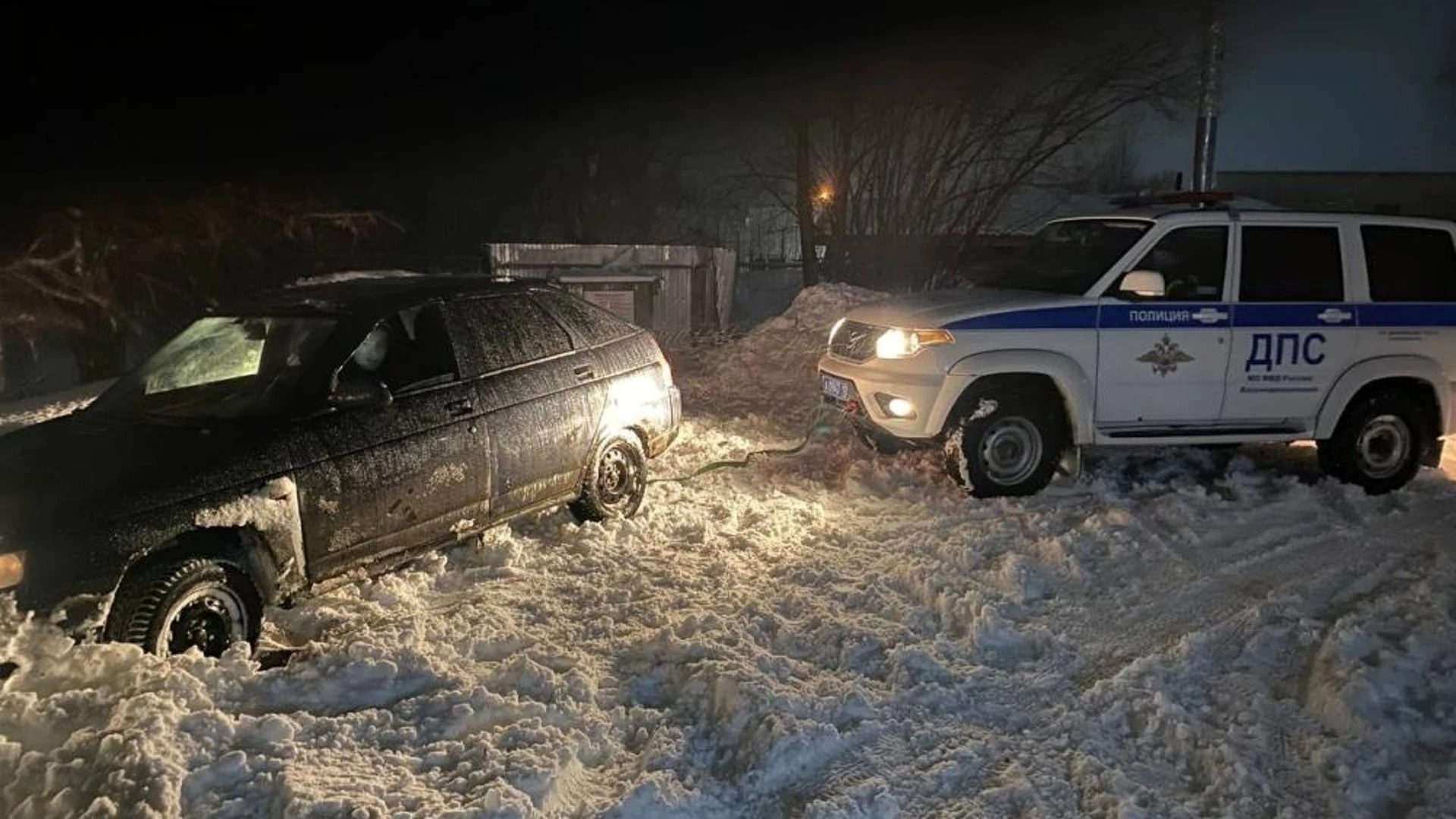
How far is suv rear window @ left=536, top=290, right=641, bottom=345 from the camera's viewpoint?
6.44m

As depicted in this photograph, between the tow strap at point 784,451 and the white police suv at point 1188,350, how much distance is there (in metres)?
0.93

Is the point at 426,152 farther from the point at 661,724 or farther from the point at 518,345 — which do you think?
the point at 661,724

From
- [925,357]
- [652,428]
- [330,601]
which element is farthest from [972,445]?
[330,601]

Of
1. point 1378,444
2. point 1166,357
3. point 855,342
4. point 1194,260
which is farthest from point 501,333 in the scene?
point 1378,444

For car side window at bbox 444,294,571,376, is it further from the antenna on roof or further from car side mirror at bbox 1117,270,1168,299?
the antenna on roof

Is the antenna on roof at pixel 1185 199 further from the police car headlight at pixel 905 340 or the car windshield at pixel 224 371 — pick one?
the car windshield at pixel 224 371

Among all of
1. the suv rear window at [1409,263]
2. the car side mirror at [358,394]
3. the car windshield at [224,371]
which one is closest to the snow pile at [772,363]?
the suv rear window at [1409,263]

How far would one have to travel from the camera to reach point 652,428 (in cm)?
688

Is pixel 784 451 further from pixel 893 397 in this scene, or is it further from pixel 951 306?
pixel 951 306

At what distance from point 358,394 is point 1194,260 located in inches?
224

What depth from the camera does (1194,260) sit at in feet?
23.2

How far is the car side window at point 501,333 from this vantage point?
559 centimetres

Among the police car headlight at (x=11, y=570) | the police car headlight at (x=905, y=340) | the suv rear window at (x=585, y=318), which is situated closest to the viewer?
the police car headlight at (x=11, y=570)

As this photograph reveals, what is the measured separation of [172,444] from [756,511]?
11.7ft
